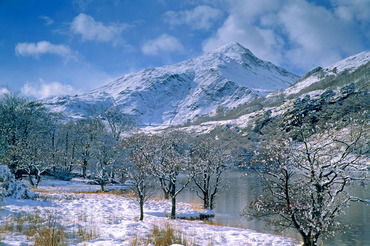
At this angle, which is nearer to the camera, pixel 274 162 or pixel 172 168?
pixel 274 162

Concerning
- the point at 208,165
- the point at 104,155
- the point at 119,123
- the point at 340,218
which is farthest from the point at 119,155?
the point at 340,218

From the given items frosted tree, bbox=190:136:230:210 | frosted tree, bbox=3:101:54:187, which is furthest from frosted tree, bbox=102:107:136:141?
frosted tree, bbox=190:136:230:210

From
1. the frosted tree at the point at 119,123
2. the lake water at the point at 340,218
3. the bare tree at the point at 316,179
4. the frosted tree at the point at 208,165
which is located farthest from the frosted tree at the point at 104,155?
the bare tree at the point at 316,179

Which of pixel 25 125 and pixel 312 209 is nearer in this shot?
pixel 312 209

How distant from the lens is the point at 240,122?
619 feet

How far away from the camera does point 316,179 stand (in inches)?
432

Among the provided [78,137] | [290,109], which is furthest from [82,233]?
[290,109]

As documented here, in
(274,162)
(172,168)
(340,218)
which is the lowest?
(340,218)

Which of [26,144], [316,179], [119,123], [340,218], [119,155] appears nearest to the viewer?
[316,179]

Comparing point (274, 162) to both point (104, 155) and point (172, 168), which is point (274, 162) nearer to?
point (172, 168)

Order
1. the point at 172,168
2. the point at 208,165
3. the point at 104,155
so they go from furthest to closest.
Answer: the point at 104,155
the point at 208,165
the point at 172,168

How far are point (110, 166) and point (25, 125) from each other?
15831 millimetres

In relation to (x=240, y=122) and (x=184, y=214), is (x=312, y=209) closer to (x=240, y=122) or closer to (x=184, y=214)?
(x=184, y=214)

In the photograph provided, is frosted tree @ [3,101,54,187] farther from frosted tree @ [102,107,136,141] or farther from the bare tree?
the bare tree
